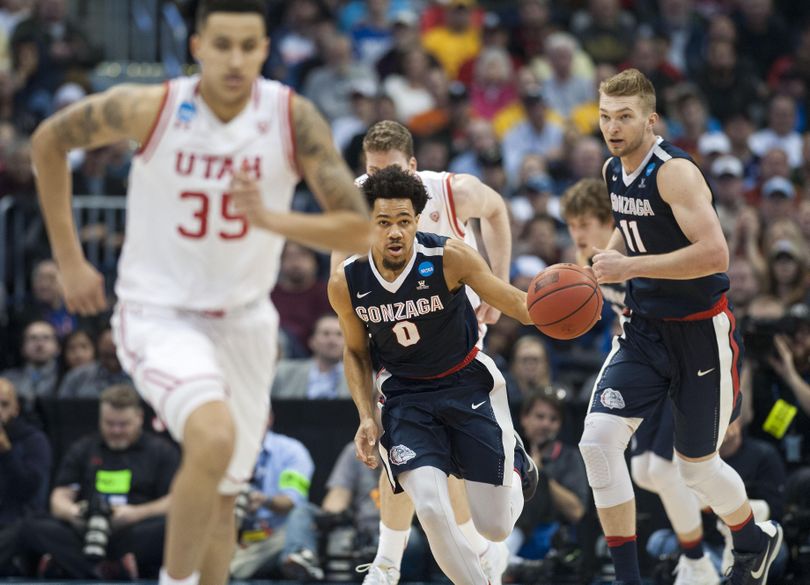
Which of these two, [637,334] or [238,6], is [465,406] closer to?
[637,334]

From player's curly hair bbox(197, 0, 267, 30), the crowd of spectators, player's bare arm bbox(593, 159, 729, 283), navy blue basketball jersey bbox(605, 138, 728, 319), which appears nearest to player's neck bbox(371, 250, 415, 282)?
player's bare arm bbox(593, 159, 729, 283)

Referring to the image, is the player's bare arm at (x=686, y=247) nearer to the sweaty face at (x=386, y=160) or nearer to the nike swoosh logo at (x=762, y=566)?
the sweaty face at (x=386, y=160)

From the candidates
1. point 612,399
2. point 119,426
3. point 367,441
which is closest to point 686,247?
point 612,399

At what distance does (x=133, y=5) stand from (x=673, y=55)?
6.48 meters

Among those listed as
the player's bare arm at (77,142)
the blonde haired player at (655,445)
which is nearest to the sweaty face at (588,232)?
the blonde haired player at (655,445)

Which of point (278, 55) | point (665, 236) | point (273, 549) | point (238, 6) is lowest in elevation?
point (273, 549)

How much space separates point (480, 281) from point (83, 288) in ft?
6.78

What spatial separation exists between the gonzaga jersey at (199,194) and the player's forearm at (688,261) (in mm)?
1981

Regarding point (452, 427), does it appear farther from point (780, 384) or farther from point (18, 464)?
point (18, 464)

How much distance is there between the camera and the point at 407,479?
6.70m

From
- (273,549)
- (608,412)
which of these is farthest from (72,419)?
(608,412)

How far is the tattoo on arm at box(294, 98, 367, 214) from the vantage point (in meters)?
5.46

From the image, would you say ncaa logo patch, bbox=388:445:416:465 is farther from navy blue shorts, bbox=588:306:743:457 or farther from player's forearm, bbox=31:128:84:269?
player's forearm, bbox=31:128:84:269

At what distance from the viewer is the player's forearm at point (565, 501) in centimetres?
949
